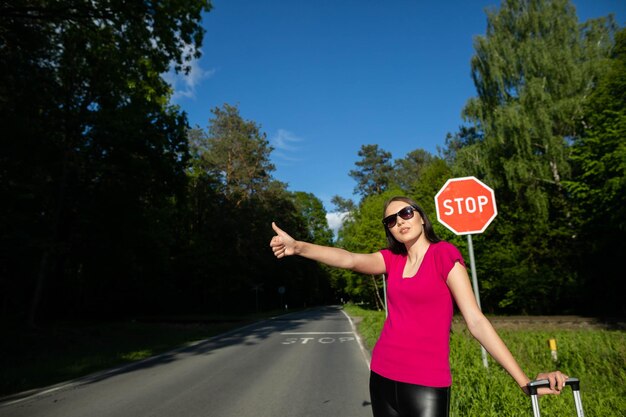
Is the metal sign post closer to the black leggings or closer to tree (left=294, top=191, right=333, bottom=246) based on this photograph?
the black leggings

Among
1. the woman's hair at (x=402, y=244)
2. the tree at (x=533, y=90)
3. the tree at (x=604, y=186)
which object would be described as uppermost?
the tree at (x=533, y=90)

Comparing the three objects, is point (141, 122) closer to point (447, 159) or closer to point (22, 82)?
point (22, 82)

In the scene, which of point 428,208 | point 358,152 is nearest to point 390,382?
point 428,208

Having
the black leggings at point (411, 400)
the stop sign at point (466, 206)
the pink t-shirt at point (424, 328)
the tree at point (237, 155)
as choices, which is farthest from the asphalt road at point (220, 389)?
the tree at point (237, 155)

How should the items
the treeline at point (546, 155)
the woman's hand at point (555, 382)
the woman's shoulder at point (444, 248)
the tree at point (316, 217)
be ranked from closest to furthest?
the woman's hand at point (555, 382) → the woman's shoulder at point (444, 248) → the treeline at point (546, 155) → the tree at point (316, 217)

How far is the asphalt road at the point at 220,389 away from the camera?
553cm

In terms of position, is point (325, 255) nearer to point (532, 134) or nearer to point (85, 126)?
point (85, 126)

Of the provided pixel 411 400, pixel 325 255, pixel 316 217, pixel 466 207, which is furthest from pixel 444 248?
pixel 316 217

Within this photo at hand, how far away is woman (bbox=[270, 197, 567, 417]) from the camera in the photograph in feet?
5.93

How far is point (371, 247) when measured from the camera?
2692cm

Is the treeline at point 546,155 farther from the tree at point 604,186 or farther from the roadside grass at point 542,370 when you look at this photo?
the roadside grass at point 542,370

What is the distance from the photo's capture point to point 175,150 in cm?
2091

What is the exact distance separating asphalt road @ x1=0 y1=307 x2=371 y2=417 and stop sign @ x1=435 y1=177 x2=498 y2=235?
302 centimetres

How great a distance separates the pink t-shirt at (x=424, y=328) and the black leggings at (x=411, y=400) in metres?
0.03
